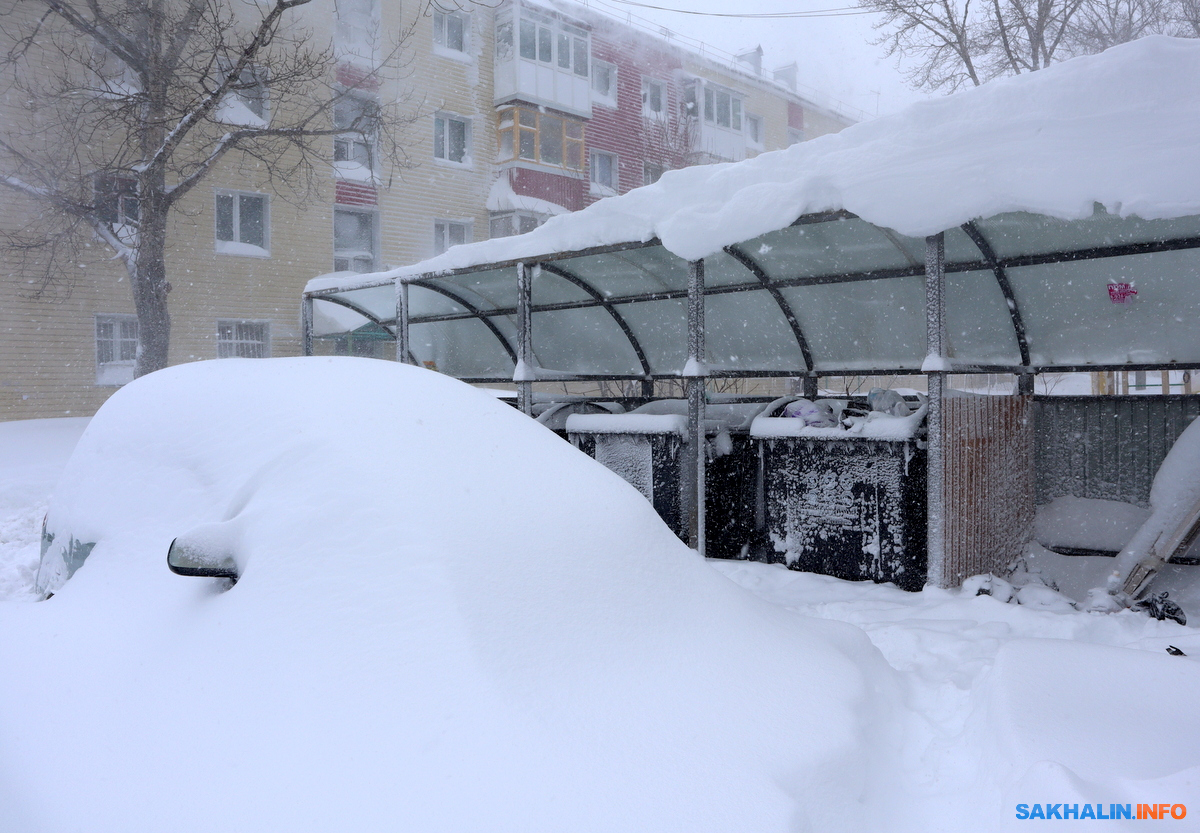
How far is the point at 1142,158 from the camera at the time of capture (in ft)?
12.8

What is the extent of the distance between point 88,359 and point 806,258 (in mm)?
14488

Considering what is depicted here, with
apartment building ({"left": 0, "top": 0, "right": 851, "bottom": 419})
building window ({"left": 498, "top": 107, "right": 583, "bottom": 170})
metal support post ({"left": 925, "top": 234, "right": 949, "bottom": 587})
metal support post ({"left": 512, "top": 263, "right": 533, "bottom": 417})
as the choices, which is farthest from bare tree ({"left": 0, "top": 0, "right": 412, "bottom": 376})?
metal support post ({"left": 925, "top": 234, "right": 949, "bottom": 587})

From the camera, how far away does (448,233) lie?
20.2 meters

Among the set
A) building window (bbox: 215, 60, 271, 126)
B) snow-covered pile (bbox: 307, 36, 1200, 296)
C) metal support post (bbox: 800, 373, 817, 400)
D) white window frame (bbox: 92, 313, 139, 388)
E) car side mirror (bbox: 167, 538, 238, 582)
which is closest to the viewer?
car side mirror (bbox: 167, 538, 238, 582)

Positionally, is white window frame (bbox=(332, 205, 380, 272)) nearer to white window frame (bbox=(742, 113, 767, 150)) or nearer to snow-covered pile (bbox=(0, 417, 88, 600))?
snow-covered pile (bbox=(0, 417, 88, 600))

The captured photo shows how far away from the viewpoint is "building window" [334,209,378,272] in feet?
61.4

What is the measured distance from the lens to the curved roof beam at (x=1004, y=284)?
589cm

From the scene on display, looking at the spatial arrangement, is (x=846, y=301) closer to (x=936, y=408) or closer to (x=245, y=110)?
(x=936, y=408)

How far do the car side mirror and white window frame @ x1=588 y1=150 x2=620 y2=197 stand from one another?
2175 centimetres

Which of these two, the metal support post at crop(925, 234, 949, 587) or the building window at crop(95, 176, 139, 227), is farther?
the building window at crop(95, 176, 139, 227)

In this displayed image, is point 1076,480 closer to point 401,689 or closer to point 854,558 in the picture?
point 854,558

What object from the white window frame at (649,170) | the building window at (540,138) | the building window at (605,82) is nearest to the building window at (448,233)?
the building window at (540,138)

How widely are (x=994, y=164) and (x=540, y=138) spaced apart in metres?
18.3

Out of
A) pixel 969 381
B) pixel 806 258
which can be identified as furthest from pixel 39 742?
pixel 969 381
